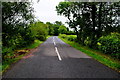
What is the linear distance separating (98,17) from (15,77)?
18.0 metres

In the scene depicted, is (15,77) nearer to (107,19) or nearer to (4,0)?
(4,0)

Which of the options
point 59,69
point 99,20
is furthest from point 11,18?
point 99,20

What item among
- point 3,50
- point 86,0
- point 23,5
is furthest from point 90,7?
point 3,50

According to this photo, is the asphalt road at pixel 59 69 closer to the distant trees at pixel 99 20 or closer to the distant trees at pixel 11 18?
the distant trees at pixel 11 18

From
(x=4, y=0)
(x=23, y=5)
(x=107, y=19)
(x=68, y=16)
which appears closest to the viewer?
(x=4, y=0)

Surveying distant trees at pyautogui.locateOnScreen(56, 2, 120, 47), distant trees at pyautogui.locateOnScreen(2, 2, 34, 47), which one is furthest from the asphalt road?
distant trees at pyautogui.locateOnScreen(56, 2, 120, 47)

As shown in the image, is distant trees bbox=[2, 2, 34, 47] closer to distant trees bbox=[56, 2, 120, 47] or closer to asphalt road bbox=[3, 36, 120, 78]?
asphalt road bbox=[3, 36, 120, 78]

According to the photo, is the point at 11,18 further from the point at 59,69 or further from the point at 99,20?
the point at 99,20

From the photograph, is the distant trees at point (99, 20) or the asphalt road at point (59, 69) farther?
the distant trees at point (99, 20)

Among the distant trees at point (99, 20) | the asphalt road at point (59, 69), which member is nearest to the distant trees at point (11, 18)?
the asphalt road at point (59, 69)

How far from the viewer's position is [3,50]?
10102 millimetres

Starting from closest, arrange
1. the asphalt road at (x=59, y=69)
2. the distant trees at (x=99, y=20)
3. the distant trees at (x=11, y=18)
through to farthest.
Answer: the asphalt road at (x=59, y=69), the distant trees at (x=11, y=18), the distant trees at (x=99, y=20)

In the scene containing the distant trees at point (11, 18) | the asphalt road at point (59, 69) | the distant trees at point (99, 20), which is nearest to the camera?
the asphalt road at point (59, 69)

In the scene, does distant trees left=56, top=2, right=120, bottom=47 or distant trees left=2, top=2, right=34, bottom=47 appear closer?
distant trees left=2, top=2, right=34, bottom=47
